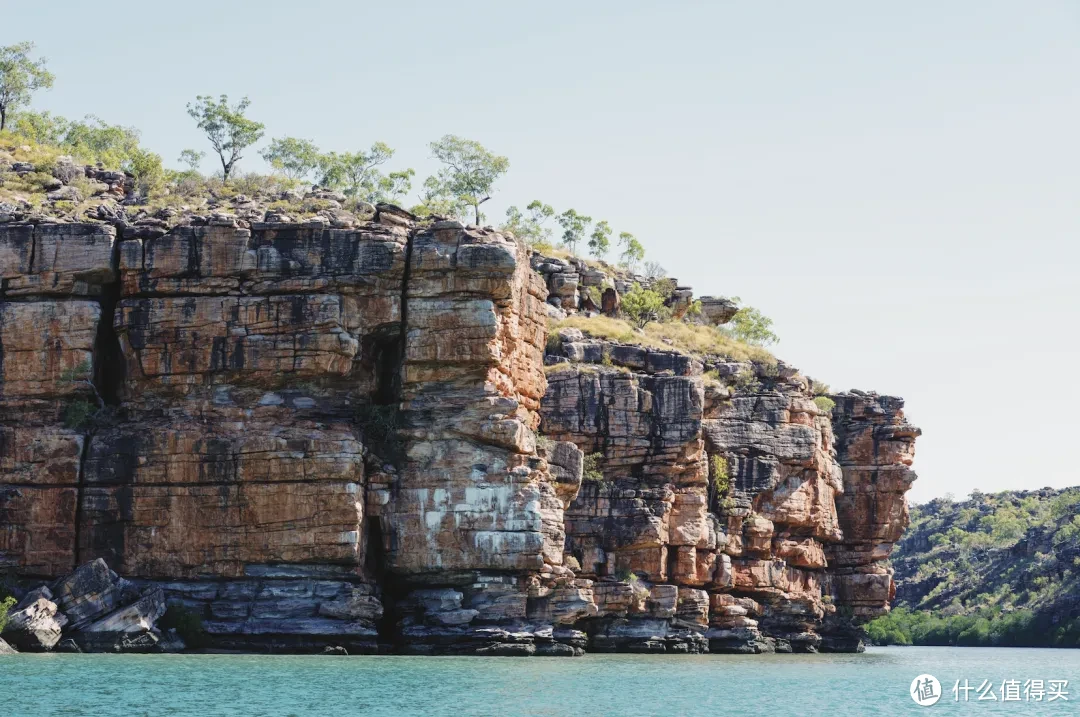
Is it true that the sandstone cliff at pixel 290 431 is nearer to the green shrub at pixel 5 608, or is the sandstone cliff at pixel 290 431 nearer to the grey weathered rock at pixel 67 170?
the green shrub at pixel 5 608

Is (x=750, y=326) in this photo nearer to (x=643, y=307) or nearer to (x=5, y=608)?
(x=643, y=307)

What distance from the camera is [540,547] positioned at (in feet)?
208

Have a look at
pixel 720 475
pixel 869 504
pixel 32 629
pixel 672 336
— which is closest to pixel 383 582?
pixel 32 629

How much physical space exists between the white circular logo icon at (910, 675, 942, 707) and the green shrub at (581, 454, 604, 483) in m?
18.6

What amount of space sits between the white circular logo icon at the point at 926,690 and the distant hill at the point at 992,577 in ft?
198

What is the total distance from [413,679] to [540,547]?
12.6m

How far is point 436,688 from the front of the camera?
49719 mm

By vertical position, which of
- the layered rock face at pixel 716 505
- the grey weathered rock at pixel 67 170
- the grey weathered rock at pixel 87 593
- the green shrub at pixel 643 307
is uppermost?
the grey weathered rock at pixel 67 170

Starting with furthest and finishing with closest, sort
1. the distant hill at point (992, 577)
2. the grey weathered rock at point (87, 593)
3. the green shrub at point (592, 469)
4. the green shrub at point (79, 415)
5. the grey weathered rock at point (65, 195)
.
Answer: the distant hill at point (992, 577) → the green shrub at point (592, 469) → the grey weathered rock at point (65, 195) → the green shrub at point (79, 415) → the grey weathered rock at point (87, 593)

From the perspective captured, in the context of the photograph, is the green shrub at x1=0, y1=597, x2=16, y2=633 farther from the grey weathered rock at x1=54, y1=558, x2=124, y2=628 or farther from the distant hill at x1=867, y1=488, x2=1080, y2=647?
the distant hill at x1=867, y1=488, x2=1080, y2=647

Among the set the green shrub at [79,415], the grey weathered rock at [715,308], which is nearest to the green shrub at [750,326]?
the grey weathered rock at [715,308]

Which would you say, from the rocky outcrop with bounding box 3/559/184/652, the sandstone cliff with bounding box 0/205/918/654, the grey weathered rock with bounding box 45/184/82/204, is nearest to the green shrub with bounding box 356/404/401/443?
the sandstone cliff with bounding box 0/205/918/654

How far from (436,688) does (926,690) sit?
1855 cm

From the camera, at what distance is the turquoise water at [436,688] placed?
146ft
